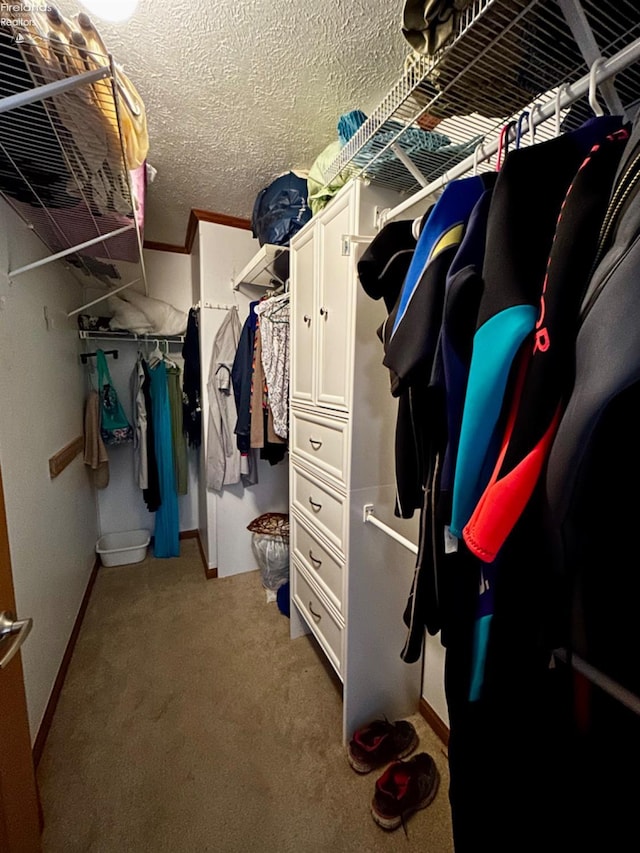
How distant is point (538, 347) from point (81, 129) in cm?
118

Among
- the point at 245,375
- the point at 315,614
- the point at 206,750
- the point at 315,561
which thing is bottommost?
the point at 206,750

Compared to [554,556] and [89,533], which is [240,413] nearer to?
[89,533]

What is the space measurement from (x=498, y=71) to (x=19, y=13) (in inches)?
35.0

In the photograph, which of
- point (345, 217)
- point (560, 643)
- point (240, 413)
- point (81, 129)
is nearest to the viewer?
point (560, 643)

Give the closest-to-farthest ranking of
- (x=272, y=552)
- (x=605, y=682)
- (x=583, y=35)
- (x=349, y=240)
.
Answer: (x=605, y=682), (x=583, y=35), (x=349, y=240), (x=272, y=552)

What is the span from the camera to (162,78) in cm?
122

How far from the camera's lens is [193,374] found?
2480mm

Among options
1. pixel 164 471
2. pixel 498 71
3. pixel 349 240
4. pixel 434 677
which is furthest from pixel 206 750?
pixel 498 71

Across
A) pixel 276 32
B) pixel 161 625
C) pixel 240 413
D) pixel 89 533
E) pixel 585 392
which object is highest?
pixel 276 32

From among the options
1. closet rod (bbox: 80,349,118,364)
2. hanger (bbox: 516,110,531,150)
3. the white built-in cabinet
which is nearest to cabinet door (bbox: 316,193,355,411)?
the white built-in cabinet

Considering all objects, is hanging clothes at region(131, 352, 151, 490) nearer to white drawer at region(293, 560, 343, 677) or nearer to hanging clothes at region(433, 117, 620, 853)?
white drawer at region(293, 560, 343, 677)

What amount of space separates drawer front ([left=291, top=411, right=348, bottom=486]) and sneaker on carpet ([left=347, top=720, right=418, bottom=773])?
39.3 inches

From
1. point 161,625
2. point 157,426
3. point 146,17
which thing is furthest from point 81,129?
point 161,625

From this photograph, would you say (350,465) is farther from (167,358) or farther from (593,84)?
(167,358)
